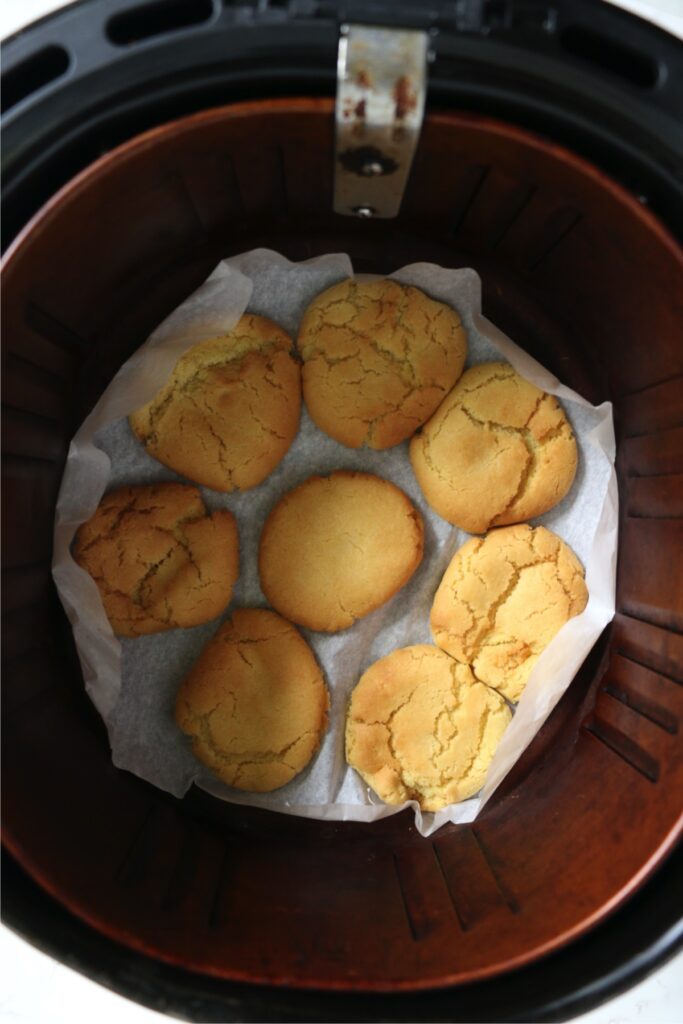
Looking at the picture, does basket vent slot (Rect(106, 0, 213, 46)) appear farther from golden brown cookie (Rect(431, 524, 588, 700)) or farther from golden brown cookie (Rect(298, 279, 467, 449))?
golden brown cookie (Rect(431, 524, 588, 700))

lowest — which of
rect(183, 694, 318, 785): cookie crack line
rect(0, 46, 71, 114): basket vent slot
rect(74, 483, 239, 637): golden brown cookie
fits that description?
rect(183, 694, 318, 785): cookie crack line

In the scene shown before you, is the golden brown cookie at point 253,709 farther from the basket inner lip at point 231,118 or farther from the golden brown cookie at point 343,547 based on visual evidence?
the basket inner lip at point 231,118

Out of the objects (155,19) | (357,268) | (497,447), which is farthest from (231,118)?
(497,447)

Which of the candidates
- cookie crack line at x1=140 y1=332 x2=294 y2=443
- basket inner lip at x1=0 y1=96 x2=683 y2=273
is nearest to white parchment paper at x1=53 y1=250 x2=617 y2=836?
cookie crack line at x1=140 y1=332 x2=294 y2=443

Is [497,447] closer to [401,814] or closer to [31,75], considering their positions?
[401,814]

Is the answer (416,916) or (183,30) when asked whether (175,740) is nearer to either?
(416,916)

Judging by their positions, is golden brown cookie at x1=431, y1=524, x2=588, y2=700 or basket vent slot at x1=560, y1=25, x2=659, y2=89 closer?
basket vent slot at x1=560, y1=25, x2=659, y2=89
